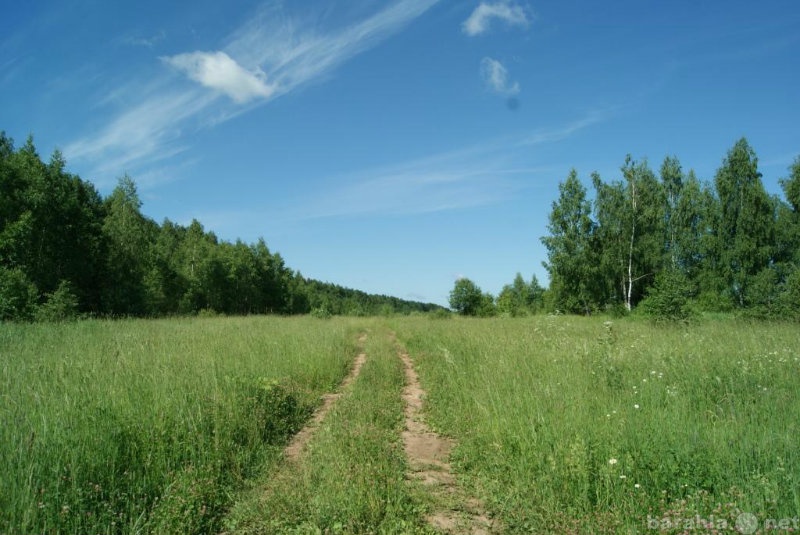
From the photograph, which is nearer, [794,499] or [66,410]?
[794,499]

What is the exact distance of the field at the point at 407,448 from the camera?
3395mm

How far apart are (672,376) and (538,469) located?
143 inches

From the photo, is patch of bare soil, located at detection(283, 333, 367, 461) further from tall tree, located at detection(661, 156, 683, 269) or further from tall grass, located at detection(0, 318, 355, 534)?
tall tree, located at detection(661, 156, 683, 269)

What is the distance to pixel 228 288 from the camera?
54156 mm

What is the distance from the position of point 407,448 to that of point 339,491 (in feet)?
6.16

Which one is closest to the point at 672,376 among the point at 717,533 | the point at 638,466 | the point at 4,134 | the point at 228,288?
the point at 638,466

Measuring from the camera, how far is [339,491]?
3.94 meters

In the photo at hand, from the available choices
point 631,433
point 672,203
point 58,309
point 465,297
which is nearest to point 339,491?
point 631,433

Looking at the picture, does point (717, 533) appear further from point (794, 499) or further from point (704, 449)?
point (704, 449)

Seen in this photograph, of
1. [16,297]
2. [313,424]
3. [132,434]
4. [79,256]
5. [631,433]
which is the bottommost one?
[313,424]

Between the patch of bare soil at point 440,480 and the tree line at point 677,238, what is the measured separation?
28.9m

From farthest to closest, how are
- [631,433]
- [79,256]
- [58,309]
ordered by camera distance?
[79,256], [58,309], [631,433]

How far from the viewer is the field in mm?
3395

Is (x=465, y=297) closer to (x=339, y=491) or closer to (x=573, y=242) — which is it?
(x=573, y=242)
